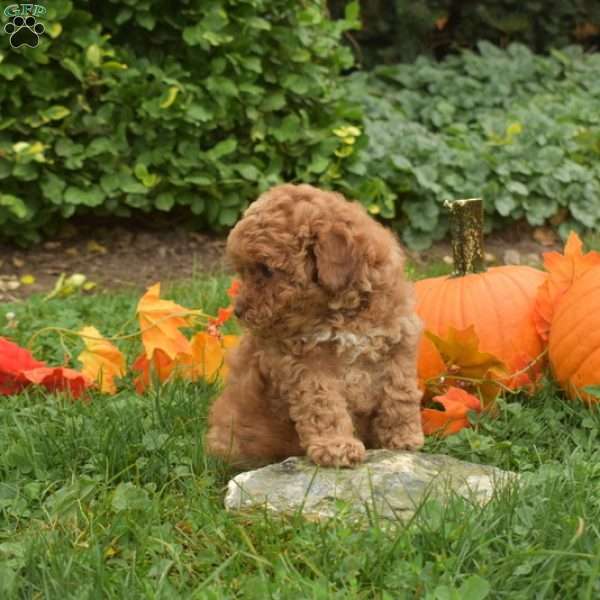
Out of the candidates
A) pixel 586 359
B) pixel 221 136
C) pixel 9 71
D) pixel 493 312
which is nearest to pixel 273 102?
pixel 221 136

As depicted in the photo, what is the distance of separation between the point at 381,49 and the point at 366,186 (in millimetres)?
3670

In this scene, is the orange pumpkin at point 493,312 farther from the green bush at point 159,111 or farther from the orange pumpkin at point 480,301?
the green bush at point 159,111

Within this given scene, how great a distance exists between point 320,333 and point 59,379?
1418 mm

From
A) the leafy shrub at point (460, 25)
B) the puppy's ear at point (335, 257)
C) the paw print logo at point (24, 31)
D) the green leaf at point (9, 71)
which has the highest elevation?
the leafy shrub at point (460, 25)

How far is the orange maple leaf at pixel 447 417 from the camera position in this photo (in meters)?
3.59

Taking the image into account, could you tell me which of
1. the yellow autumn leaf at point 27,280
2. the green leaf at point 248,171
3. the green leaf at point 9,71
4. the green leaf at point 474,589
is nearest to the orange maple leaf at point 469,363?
the green leaf at point 474,589

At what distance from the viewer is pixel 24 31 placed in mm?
6125

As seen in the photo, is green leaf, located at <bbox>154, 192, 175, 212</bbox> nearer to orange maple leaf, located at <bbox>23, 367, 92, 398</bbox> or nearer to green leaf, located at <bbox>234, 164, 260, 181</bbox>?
green leaf, located at <bbox>234, 164, 260, 181</bbox>

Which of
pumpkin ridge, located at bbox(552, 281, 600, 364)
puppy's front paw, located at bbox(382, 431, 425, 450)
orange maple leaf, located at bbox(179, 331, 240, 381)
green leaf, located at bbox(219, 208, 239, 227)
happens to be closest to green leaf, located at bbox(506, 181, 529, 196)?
green leaf, located at bbox(219, 208, 239, 227)

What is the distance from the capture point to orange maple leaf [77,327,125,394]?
4.15 meters

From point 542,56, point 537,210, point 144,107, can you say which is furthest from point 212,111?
point 542,56

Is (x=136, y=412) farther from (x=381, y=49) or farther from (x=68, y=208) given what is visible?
(x=381, y=49)

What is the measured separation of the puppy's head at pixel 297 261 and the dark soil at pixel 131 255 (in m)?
3.19

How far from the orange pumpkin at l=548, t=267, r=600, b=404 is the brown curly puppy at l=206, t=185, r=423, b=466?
0.81 m
